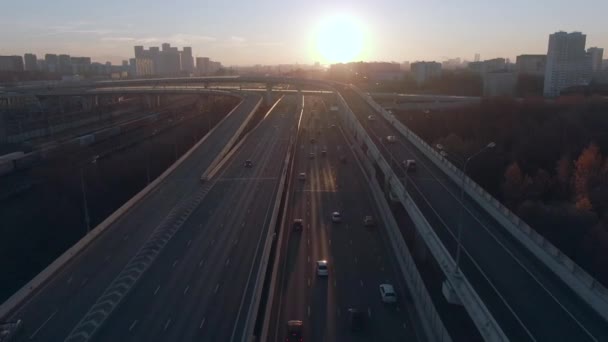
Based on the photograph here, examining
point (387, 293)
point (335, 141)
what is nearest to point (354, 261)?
point (387, 293)

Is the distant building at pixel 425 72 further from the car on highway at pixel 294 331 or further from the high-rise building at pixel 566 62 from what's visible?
the car on highway at pixel 294 331

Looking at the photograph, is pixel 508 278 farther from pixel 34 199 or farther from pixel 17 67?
pixel 17 67

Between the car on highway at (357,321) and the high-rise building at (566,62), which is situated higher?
the high-rise building at (566,62)

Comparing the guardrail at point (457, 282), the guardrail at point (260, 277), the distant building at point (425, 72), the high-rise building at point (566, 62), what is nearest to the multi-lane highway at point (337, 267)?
the guardrail at point (260, 277)

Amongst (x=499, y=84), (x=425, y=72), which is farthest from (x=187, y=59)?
(x=499, y=84)

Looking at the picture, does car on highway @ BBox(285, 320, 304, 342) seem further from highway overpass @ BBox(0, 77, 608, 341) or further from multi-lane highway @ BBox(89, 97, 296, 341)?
multi-lane highway @ BBox(89, 97, 296, 341)

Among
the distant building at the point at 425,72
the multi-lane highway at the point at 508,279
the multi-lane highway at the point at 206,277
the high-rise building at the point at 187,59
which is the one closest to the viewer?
the multi-lane highway at the point at 508,279
